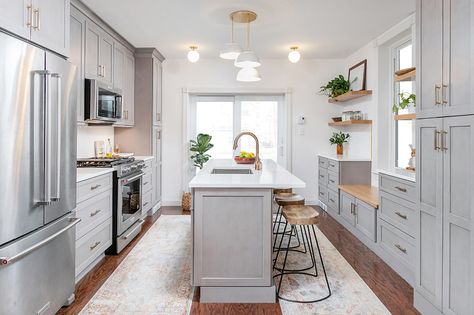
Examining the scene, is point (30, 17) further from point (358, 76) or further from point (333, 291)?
point (358, 76)

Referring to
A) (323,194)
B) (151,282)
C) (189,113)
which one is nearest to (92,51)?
(189,113)

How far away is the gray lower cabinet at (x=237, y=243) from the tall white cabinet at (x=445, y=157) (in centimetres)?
103

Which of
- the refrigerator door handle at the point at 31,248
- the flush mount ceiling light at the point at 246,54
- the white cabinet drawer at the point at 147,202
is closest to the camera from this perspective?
the refrigerator door handle at the point at 31,248

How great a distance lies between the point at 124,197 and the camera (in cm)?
373

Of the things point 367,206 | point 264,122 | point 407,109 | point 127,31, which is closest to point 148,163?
point 127,31

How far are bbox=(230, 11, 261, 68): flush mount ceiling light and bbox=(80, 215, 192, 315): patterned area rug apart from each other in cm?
197

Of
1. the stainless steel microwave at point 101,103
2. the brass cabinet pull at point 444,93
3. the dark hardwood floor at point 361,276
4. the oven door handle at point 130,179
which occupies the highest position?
the stainless steel microwave at point 101,103

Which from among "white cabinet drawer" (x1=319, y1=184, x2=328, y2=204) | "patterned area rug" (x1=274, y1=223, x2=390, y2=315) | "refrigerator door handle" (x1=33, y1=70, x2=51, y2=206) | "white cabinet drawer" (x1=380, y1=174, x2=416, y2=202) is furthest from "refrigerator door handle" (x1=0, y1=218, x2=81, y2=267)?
"white cabinet drawer" (x1=319, y1=184, x2=328, y2=204)

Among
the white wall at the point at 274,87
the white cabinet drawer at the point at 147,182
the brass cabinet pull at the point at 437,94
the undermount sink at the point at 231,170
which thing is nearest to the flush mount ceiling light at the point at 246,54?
the undermount sink at the point at 231,170

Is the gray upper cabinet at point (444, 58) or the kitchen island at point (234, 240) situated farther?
the kitchen island at point (234, 240)

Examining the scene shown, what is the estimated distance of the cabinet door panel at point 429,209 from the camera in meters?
2.07

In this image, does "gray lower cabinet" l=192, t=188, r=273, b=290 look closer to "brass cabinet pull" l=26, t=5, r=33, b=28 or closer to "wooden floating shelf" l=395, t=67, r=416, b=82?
"brass cabinet pull" l=26, t=5, r=33, b=28

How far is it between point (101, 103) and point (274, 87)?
120 inches

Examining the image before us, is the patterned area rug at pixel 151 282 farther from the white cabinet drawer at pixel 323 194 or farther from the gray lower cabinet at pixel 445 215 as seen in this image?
the white cabinet drawer at pixel 323 194
